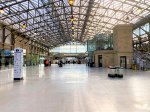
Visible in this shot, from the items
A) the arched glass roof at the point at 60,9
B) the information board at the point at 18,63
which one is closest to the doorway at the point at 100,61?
the arched glass roof at the point at 60,9

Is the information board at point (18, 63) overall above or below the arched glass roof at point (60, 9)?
below

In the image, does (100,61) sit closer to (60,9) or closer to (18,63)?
(60,9)

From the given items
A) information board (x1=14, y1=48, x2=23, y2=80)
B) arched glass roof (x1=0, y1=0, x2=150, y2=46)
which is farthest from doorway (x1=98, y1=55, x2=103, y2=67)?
information board (x1=14, y1=48, x2=23, y2=80)

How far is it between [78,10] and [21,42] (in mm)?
15585

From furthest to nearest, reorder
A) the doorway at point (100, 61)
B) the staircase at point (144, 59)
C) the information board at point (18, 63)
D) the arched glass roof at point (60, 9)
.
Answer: the doorway at point (100, 61)
the staircase at point (144, 59)
the arched glass roof at point (60, 9)
the information board at point (18, 63)

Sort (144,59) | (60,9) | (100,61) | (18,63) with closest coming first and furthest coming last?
(18,63), (144,59), (60,9), (100,61)

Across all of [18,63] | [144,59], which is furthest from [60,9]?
[18,63]

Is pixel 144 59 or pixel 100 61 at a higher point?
pixel 144 59

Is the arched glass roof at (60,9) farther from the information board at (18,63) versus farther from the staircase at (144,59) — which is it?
the information board at (18,63)

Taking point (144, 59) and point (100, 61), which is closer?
point (144, 59)

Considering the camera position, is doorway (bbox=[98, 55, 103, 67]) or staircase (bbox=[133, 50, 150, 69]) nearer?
staircase (bbox=[133, 50, 150, 69])

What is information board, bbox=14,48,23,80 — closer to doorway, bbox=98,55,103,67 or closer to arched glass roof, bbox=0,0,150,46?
arched glass roof, bbox=0,0,150,46

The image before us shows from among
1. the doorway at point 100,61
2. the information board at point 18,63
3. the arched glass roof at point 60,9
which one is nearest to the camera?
the information board at point 18,63

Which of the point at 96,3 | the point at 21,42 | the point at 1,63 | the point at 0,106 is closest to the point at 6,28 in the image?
the point at 1,63
